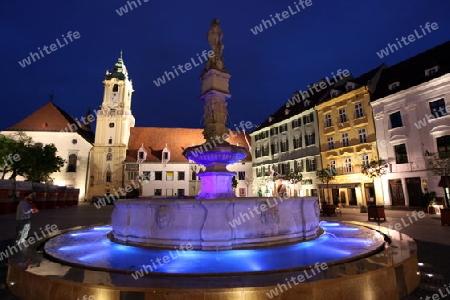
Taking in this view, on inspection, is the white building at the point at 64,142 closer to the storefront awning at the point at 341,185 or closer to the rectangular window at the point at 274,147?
the rectangular window at the point at 274,147

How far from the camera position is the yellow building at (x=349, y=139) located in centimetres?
2677

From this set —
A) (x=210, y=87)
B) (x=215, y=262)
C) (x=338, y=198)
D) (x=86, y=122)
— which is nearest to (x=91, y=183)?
(x=86, y=122)

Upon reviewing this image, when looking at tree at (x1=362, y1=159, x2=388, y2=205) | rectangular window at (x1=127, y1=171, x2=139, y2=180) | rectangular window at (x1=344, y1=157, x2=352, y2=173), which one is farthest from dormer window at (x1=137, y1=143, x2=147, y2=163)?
tree at (x1=362, y1=159, x2=388, y2=205)

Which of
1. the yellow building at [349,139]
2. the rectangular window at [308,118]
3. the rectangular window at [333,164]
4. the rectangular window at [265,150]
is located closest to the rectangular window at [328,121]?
the yellow building at [349,139]

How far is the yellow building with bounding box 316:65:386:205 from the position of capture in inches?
1054

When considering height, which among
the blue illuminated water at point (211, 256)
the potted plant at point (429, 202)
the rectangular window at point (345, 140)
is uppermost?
the rectangular window at point (345, 140)

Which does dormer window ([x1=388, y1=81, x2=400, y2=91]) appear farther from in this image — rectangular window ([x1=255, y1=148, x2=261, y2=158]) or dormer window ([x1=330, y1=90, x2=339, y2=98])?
rectangular window ([x1=255, y1=148, x2=261, y2=158])

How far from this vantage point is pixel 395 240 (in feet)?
19.1

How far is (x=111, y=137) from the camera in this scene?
149 feet

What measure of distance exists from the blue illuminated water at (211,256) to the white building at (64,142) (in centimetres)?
4253

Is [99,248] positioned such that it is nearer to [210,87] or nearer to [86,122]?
[210,87]

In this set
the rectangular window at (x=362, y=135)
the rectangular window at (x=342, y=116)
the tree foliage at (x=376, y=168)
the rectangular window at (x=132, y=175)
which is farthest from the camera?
the rectangular window at (x=132, y=175)

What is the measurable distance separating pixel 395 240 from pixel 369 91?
25259 millimetres

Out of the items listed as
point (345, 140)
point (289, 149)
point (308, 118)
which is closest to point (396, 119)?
point (345, 140)
